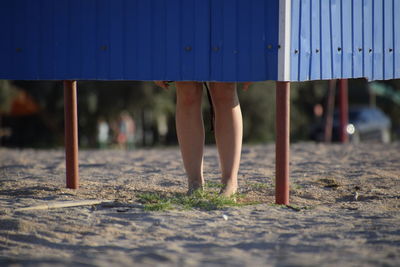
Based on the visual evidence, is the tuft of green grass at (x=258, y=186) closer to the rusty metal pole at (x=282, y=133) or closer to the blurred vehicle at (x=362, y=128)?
the rusty metal pole at (x=282, y=133)

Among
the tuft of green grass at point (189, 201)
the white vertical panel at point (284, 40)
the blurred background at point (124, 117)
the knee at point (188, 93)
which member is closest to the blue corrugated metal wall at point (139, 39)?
the white vertical panel at point (284, 40)

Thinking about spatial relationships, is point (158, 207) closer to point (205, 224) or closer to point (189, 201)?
point (189, 201)

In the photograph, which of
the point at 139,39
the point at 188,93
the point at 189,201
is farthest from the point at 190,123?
the point at 139,39

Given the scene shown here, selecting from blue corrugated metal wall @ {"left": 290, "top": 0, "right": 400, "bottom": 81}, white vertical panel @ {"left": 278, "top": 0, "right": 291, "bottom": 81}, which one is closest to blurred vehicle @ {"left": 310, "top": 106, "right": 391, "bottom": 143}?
blue corrugated metal wall @ {"left": 290, "top": 0, "right": 400, "bottom": 81}

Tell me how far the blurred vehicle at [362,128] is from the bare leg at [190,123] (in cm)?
1400

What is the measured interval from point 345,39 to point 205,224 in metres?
1.81

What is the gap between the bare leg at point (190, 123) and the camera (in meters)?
4.62

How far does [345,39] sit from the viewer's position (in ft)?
16.0

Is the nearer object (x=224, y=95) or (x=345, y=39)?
(x=224, y=95)

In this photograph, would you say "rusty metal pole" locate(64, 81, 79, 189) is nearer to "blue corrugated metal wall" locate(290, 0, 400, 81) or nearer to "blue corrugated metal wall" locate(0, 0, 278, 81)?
"blue corrugated metal wall" locate(0, 0, 278, 81)

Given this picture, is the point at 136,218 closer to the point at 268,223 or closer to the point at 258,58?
the point at 268,223

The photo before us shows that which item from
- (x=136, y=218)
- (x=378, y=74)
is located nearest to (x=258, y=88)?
(x=378, y=74)

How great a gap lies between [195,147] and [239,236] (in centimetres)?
113

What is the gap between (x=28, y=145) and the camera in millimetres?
22812
